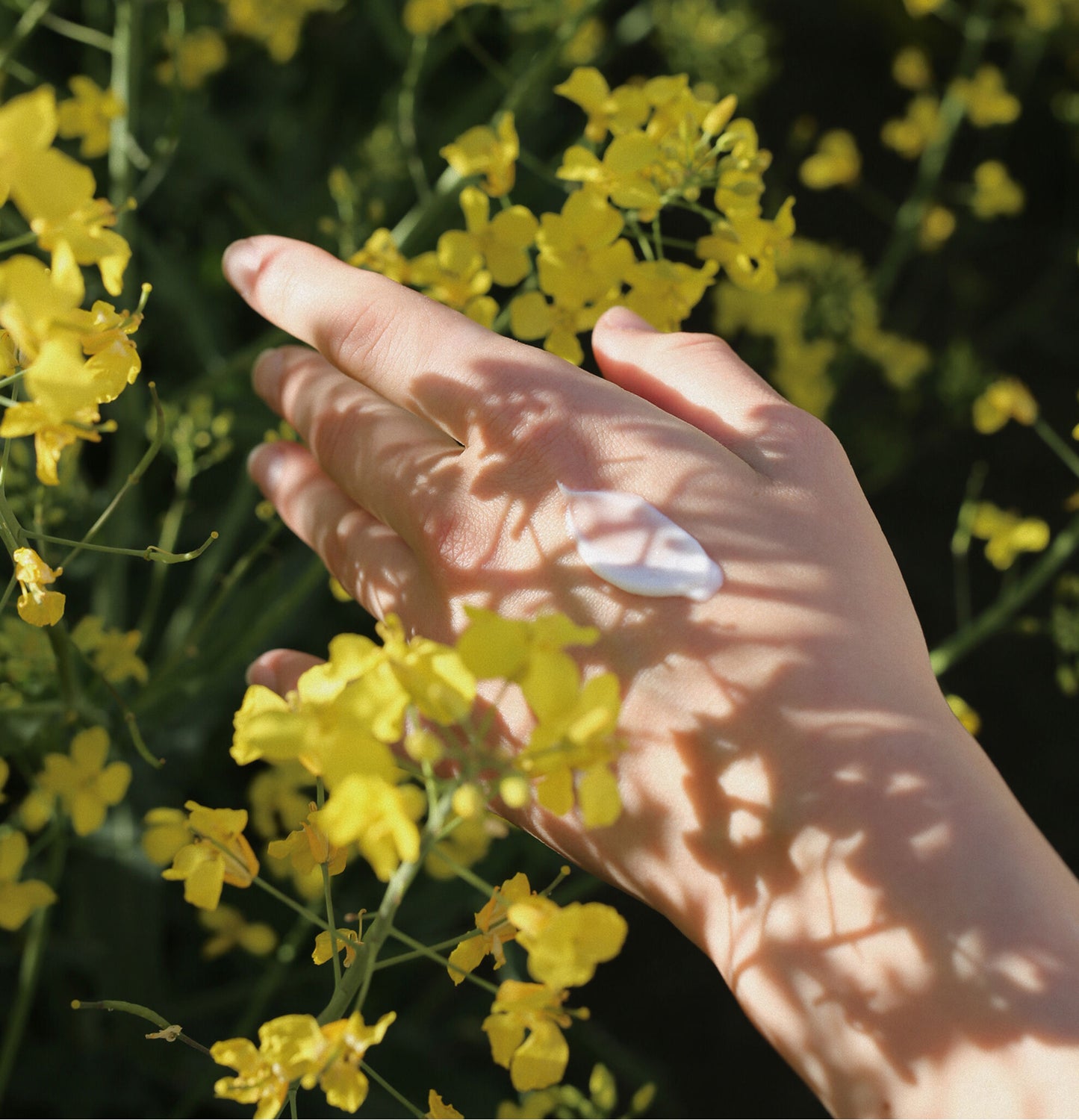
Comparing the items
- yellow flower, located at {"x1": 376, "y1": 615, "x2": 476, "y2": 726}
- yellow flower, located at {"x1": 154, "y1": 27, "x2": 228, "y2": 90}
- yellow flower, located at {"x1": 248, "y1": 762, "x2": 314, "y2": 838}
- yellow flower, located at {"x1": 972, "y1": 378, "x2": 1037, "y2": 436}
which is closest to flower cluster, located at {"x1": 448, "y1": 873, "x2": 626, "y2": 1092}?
yellow flower, located at {"x1": 376, "y1": 615, "x2": 476, "y2": 726}

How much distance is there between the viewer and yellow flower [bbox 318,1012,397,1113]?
463 millimetres

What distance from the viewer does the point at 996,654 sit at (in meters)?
2.23

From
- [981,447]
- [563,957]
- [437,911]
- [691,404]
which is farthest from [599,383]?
[981,447]

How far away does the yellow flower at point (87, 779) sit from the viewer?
851mm

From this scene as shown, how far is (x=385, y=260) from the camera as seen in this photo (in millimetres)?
1013

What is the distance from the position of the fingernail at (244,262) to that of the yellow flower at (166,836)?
0.56 m

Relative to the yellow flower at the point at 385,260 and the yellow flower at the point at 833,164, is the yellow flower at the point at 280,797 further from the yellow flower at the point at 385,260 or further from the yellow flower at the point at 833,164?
the yellow flower at the point at 833,164

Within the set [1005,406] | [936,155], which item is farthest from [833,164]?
[1005,406]

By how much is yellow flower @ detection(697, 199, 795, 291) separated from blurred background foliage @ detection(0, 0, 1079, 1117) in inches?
15.5

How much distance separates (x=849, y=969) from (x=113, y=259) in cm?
65

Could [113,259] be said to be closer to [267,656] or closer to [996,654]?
[267,656]

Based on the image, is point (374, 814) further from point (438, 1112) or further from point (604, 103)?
point (604, 103)

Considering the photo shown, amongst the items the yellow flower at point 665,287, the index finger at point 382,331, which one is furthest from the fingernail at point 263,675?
the yellow flower at point 665,287

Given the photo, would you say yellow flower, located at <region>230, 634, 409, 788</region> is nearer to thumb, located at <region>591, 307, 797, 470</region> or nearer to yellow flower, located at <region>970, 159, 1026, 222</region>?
thumb, located at <region>591, 307, 797, 470</region>
